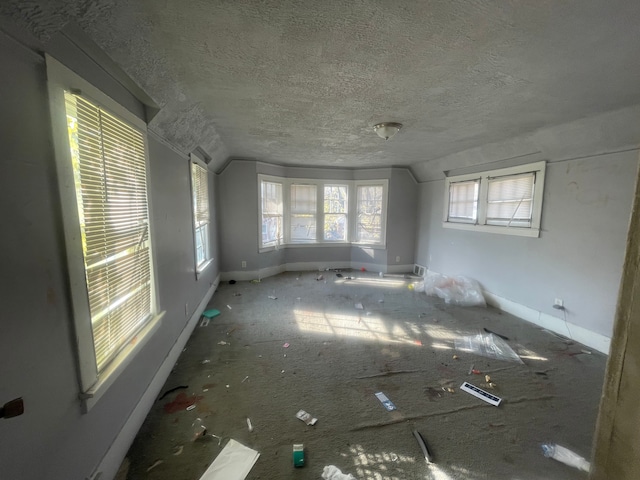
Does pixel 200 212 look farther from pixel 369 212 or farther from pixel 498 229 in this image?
pixel 498 229

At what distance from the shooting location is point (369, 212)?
5.74m

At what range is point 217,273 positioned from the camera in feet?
15.3

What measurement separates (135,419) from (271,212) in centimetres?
401

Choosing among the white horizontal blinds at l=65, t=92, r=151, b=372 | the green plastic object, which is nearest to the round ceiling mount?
the white horizontal blinds at l=65, t=92, r=151, b=372

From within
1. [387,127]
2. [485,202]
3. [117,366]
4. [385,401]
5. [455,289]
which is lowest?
[385,401]

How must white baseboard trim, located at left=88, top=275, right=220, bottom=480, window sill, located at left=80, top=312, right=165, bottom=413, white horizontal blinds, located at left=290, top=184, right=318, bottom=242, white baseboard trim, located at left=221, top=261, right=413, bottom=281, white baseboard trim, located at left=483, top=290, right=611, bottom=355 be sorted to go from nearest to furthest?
window sill, located at left=80, top=312, right=165, bottom=413
white baseboard trim, located at left=88, top=275, right=220, bottom=480
white baseboard trim, located at left=483, top=290, right=611, bottom=355
white baseboard trim, located at left=221, top=261, right=413, bottom=281
white horizontal blinds, located at left=290, top=184, right=318, bottom=242

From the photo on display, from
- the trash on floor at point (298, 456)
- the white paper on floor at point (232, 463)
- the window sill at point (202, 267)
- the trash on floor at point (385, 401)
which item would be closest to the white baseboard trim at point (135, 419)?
the white paper on floor at point (232, 463)

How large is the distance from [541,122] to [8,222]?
3823 mm

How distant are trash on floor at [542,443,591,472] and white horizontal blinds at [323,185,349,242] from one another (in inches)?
180

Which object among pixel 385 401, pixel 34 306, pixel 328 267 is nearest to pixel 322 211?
pixel 328 267

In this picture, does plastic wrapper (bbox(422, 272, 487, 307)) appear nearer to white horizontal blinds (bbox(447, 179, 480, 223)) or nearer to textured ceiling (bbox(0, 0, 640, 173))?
white horizontal blinds (bbox(447, 179, 480, 223))

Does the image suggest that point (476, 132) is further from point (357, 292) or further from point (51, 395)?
point (51, 395)

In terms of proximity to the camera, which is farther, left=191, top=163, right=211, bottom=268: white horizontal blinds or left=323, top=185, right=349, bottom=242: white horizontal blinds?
left=323, top=185, right=349, bottom=242: white horizontal blinds

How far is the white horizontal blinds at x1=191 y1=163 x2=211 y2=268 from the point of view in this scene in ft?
10.7
